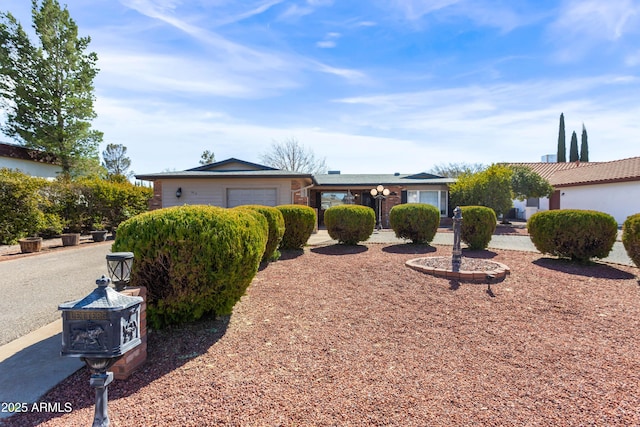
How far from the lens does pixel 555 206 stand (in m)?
22.1

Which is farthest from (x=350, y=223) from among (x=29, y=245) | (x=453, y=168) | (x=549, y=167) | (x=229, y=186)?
(x=453, y=168)

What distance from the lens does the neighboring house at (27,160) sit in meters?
17.8

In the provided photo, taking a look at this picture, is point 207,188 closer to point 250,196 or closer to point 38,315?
point 250,196

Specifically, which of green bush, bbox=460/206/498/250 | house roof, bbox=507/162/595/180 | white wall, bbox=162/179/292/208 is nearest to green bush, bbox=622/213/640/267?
green bush, bbox=460/206/498/250

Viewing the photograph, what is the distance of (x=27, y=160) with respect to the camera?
745 inches

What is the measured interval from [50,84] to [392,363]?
76.9ft

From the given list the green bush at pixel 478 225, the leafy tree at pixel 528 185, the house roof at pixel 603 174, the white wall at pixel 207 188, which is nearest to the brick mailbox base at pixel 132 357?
the green bush at pixel 478 225

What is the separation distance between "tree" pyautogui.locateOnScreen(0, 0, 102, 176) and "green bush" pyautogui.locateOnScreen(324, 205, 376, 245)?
1775 centimetres

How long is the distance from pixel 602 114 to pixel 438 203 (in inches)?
320

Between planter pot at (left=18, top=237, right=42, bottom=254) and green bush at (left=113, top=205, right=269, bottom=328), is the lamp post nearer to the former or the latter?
planter pot at (left=18, top=237, right=42, bottom=254)

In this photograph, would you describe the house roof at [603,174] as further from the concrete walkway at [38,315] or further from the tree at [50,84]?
the tree at [50,84]

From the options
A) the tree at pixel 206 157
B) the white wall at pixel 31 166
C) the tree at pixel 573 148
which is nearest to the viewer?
the white wall at pixel 31 166

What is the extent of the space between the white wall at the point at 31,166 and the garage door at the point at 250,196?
13.5 meters

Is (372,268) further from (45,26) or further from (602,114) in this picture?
(45,26)
